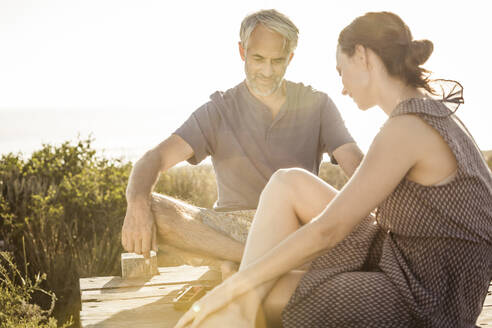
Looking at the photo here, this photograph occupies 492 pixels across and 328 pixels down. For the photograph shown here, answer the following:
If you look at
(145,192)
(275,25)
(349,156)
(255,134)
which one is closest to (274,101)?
(255,134)

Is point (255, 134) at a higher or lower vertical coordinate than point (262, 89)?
lower

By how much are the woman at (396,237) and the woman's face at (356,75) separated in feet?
0.09

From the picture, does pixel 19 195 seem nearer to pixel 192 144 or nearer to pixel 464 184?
pixel 192 144

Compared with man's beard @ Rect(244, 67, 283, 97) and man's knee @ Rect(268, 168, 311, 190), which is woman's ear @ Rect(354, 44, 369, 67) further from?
man's beard @ Rect(244, 67, 283, 97)

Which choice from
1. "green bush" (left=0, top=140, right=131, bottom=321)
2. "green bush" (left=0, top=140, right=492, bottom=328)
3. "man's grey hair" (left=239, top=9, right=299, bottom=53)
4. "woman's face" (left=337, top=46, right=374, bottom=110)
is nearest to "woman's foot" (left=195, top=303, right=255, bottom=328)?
"woman's face" (left=337, top=46, right=374, bottom=110)

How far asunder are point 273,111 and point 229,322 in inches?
73.9

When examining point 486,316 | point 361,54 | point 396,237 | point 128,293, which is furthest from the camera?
point 128,293

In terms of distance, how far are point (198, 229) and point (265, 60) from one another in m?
1.07

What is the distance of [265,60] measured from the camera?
3.33 meters

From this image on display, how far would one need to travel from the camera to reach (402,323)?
1.82 meters

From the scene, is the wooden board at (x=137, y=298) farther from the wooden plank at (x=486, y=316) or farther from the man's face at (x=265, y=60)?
the wooden plank at (x=486, y=316)

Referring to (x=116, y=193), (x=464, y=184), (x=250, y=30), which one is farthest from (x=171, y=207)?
(x=116, y=193)

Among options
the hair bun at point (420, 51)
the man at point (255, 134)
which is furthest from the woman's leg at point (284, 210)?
the man at point (255, 134)

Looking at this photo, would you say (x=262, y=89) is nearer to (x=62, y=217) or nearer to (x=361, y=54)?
(x=361, y=54)
